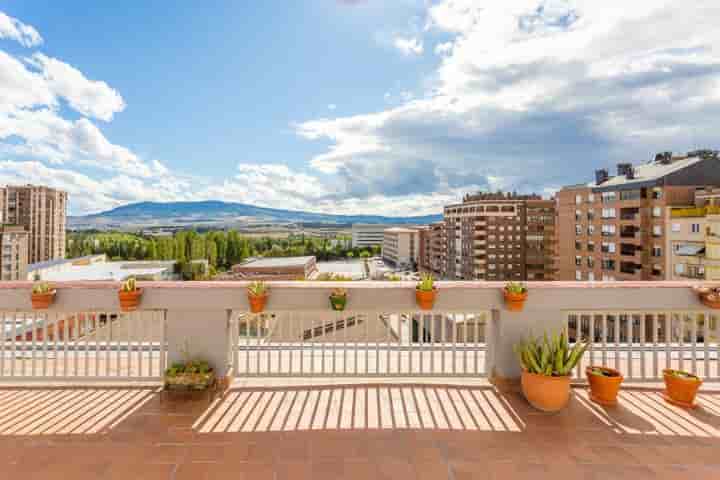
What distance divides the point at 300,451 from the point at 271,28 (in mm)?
8599

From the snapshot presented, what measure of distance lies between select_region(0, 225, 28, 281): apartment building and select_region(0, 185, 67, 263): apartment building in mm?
7251

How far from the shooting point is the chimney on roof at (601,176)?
3083cm

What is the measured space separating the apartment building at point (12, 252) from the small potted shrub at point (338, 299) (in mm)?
53782

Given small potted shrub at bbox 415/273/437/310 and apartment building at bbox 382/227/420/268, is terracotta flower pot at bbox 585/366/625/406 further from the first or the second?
apartment building at bbox 382/227/420/268

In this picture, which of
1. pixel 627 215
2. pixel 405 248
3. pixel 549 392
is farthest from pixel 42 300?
pixel 405 248

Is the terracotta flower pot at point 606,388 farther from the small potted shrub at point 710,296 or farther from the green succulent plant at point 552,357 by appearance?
the small potted shrub at point 710,296

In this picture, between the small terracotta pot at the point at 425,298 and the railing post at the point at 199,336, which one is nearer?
the small terracotta pot at the point at 425,298

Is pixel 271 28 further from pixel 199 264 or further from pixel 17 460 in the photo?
pixel 199 264

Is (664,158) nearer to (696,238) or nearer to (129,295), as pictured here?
(696,238)

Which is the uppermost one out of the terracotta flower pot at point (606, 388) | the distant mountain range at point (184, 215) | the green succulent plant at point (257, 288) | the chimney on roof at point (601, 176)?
the distant mountain range at point (184, 215)

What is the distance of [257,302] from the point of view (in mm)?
3234

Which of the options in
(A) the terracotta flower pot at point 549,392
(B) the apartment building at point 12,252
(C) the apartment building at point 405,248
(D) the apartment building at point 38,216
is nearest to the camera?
(A) the terracotta flower pot at point 549,392

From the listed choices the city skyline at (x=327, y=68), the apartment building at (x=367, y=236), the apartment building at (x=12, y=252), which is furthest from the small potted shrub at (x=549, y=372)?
the apartment building at (x=367, y=236)

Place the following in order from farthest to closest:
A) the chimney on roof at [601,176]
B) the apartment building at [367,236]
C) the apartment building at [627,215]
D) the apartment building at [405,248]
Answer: the apartment building at [367,236], the apartment building at [405,248], the chimney on roof at [601,176], the apartment building at [627,215]
